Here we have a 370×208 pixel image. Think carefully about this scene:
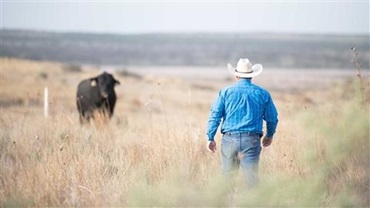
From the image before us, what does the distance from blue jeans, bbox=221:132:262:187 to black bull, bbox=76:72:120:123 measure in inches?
467

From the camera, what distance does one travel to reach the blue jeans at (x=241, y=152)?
8.67 m

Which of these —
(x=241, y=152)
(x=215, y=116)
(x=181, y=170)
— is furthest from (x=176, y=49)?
(x=181, y=170)

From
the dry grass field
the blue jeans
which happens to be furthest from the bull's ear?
the blue jeans

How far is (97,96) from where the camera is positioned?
2102cm

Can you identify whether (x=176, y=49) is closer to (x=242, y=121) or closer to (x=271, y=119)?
(x=271, y=119)

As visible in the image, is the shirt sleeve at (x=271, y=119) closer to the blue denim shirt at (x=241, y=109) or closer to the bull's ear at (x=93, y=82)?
the blue denim shirt at (x=241, y=109)

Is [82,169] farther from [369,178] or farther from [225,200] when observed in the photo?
[369,178]

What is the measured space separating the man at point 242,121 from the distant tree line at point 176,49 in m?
95.5

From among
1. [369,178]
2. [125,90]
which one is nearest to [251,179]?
[369,178]

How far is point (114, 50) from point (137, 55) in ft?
14.5

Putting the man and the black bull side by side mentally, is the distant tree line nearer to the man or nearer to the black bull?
the black bull

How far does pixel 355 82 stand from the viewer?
10.2m

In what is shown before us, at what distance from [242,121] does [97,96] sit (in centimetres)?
1258

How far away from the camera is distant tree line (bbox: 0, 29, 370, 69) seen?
399 ft
